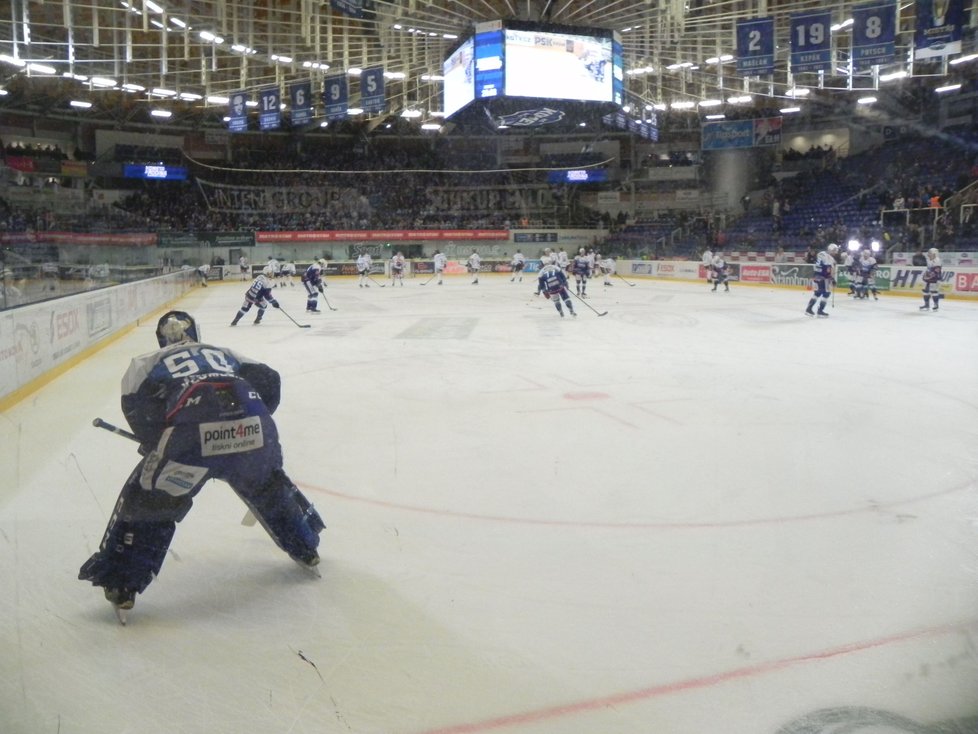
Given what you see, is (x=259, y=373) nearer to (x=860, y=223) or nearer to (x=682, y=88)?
(x=682, y=88)

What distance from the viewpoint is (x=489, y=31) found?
59.2ft

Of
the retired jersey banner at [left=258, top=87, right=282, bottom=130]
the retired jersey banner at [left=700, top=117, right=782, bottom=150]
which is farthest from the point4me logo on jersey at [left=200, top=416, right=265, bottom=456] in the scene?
the retired jersey banner at [left=700, top=117, right=782, bottom=150]

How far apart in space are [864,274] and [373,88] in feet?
43.0

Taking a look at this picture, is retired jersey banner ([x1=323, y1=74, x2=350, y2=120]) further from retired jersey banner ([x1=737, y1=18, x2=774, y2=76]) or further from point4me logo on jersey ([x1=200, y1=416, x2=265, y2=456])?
point4me logo on jersey ([x1=200, y1=416, x2=265, y2=456])

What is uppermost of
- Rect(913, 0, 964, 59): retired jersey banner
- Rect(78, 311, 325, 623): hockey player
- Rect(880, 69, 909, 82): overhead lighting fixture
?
Rect(880, 69, 909, 82): overhead lighting fixture

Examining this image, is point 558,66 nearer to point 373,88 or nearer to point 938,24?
point 373,88

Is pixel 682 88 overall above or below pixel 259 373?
above

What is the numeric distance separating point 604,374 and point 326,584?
620 centimetres

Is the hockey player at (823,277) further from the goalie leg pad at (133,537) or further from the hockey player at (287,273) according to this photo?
the hockey player at (287,273)

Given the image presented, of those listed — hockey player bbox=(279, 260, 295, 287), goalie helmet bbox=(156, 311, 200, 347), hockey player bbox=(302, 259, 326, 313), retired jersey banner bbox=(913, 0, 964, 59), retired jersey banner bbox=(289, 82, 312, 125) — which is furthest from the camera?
hockey player bbox=(279, 260, 295, 287)

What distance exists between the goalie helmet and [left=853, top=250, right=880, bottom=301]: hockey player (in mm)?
19093

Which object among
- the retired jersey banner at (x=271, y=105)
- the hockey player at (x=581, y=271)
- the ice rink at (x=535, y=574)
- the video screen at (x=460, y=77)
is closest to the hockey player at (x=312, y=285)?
the video screen at (x=460, y=77)

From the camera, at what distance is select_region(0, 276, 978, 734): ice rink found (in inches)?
95.0

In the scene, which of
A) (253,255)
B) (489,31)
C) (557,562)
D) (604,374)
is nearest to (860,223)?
(489,31)
